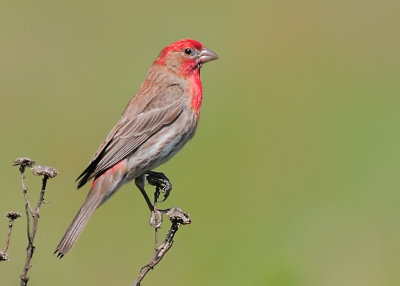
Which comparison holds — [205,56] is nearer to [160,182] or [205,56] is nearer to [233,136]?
[160,182]

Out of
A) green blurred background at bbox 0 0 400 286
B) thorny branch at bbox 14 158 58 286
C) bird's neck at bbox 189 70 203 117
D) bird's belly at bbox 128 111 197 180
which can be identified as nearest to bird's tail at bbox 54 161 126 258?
bird's belly at bbox 128 111 197 180

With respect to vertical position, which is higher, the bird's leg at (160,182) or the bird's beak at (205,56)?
the bird's beak at (205,56)

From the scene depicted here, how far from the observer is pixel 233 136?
10016 mm

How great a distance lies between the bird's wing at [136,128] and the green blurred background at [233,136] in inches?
64.7

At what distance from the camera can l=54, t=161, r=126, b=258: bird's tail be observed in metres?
5.15

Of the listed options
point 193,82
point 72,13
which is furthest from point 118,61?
point 193,82

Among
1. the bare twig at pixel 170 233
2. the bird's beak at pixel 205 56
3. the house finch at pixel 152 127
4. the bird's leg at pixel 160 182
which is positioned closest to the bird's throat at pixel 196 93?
the house finch at pixel 152 127

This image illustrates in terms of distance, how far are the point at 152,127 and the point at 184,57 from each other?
703mm

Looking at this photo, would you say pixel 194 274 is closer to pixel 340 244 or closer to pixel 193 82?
pixel 340 244

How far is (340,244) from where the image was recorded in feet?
26.8

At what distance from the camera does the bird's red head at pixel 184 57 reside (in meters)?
6.66

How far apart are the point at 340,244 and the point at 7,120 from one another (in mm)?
3734

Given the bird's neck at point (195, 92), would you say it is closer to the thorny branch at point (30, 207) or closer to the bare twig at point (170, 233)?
the bare twig at point (170, 233)

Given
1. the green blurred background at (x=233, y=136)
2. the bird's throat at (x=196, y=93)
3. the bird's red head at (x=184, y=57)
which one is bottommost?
the green blurred background at (x=233, y=136)
